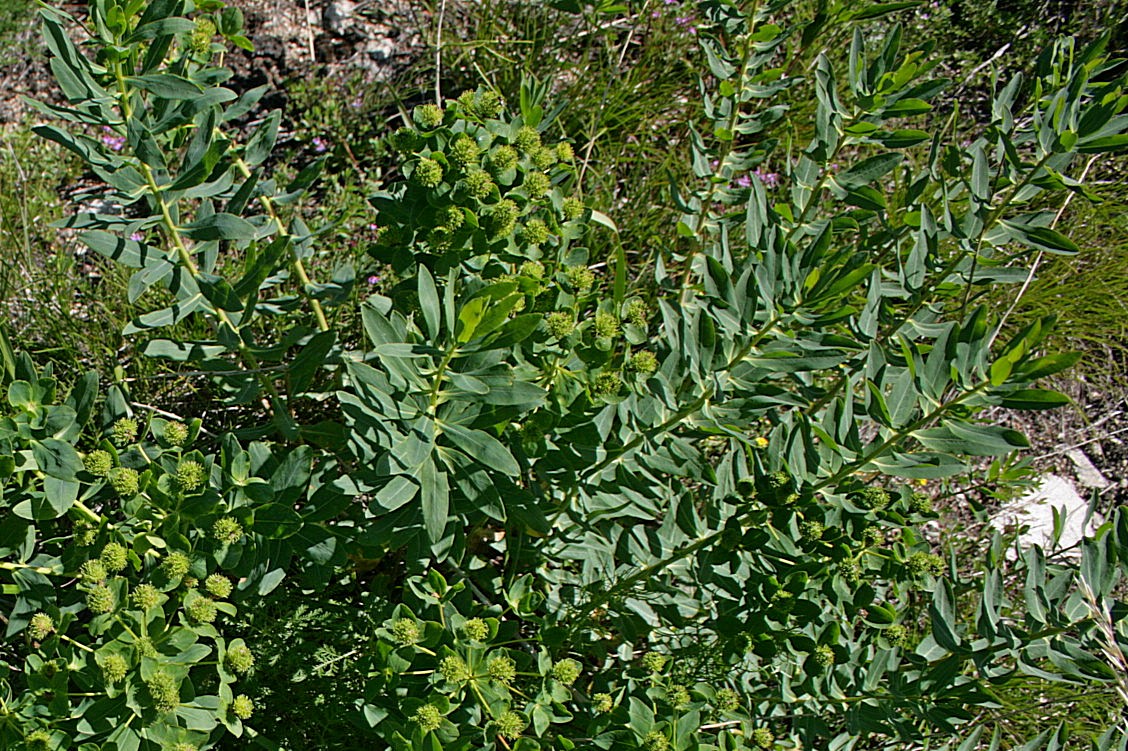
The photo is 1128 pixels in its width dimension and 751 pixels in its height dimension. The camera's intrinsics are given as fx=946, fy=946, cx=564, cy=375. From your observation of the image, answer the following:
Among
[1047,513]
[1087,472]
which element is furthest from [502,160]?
[1087,472]

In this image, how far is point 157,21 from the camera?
5.34ft

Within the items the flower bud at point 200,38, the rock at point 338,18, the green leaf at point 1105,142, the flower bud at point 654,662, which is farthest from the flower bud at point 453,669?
the rock at point 338,18

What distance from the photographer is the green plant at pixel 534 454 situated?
5.34ft

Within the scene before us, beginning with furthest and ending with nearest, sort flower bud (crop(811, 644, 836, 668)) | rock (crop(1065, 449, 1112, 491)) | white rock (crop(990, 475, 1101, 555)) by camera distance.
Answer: rock (crop(1065, 449, 1112, 491)) → white rock (crop(990, 475, 1101, 555)) → flower bud (crop(811, 644, 836, 668))

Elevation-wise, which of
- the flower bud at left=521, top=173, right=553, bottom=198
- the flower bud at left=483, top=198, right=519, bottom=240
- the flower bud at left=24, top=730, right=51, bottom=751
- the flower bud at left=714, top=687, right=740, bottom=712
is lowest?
the flower bud at left=714, top=687, right=740, bottom=712

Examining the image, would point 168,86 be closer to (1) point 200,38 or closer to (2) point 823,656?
(1) point 200,38

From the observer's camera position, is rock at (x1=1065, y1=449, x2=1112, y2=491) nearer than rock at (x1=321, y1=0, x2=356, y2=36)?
Yes

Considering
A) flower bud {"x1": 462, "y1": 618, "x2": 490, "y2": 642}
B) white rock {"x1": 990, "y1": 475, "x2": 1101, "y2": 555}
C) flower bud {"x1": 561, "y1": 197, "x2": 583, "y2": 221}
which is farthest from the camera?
white rock {"x1": 990, "y1": 475, "x2": 1101, "y2": 555}

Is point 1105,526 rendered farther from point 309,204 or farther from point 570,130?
point 309,204

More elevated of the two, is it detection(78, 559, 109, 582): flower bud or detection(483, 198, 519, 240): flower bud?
detection(483, 198, 519, 240): flower bud

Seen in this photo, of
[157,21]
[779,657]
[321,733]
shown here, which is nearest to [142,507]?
[321,733]

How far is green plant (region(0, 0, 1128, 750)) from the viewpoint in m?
1.63

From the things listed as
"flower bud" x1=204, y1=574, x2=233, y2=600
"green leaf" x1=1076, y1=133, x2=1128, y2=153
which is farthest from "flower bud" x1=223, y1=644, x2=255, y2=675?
"green leaf" x1=1076, y1=133, x2=1128, y2=153

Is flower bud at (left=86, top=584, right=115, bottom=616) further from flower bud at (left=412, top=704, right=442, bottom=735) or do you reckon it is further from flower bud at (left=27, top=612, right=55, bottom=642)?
flower bud at (left=412, top=704, right=442, bottom=735)
